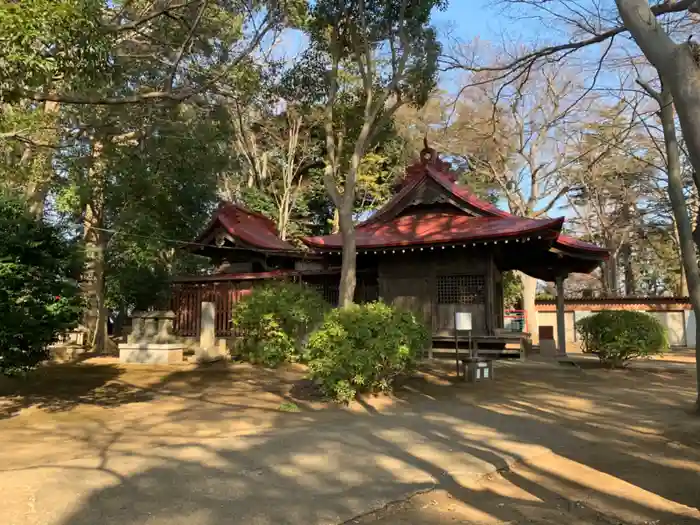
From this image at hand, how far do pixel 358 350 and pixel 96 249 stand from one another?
11582mm

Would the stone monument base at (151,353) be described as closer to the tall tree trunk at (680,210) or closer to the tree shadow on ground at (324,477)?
the tree shadow on ground at (324,477)

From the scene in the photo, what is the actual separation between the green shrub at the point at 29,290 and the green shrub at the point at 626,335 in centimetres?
1225

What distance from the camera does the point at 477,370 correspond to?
12.2 meters

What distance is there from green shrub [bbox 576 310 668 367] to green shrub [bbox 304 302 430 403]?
688 cm

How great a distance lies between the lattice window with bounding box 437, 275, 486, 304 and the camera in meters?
15.9

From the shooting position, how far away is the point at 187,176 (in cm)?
1730

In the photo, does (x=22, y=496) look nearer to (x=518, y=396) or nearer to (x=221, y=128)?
(x=518, y=396)

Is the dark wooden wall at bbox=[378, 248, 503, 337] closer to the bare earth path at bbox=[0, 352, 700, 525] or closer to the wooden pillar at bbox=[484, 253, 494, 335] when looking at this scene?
the wooden pillar at bbox=[484, 253, 494, 335]

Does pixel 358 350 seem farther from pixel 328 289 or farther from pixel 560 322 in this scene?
pixel 560 322

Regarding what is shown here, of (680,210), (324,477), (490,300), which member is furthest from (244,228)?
(324,477)

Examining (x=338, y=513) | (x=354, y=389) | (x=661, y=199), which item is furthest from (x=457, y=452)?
(x=661, y=199)

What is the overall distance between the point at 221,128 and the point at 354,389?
11573 millimetres

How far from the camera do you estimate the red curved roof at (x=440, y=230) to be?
14.0 meters

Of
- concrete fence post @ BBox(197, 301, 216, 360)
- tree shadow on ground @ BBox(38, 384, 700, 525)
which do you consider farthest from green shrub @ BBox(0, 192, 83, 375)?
concrete fence post @ BBox(197, 301, 216, 360)
